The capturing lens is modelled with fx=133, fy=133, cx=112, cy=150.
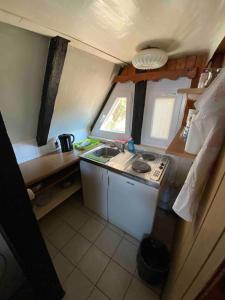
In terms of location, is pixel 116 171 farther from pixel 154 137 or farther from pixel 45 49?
pixel 45 49

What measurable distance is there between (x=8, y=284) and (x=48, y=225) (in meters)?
0.60

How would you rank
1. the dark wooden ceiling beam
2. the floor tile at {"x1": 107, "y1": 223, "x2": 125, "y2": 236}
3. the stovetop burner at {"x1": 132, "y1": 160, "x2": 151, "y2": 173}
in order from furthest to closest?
1. the floor tile at {"x1": 107, "y1": 223, "x2": 125, "y2": 236}
2. the stovetop burner at {"x1": 132, "y1": 160, "x2": 151, "y2": 173}
3. the dark wooden ceiling beam

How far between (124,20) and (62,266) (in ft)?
6.74

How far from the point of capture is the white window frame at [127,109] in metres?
1.90

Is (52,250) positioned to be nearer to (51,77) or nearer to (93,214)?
(93,214)

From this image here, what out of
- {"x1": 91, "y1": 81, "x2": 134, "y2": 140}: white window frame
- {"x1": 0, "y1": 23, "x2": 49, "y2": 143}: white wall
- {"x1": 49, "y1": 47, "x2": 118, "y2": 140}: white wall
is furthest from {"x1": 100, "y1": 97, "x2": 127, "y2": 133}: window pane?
{"x1": 0, "y1": 23, "x2": 49, "y2": 143}: white wall

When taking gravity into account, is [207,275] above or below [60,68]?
below

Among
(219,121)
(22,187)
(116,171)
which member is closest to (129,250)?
(116,171)

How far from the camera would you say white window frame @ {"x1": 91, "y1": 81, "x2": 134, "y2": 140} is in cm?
190

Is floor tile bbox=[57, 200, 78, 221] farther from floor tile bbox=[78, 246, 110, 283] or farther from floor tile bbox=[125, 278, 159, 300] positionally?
floor tile bbox=[125, 278, 159, 300]

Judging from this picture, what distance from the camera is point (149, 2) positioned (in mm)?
621

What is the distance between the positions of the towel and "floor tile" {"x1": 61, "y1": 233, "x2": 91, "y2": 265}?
52.1 inches

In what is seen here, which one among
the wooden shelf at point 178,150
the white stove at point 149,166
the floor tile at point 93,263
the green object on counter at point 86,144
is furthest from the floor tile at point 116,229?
the wooden shelf at point 178,150

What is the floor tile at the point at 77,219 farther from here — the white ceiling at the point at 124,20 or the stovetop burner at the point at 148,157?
the white ceiling at the point at 124,20
